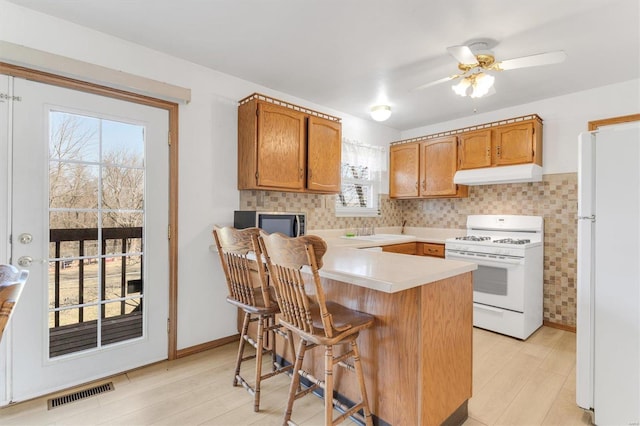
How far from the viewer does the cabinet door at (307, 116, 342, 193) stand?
320cm

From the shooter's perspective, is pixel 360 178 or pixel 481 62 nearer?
pixel 481 62

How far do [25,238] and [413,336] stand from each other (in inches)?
95.0

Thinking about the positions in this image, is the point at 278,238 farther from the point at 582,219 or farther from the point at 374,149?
the point at 374,149

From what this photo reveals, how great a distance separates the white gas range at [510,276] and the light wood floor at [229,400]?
0.51 metres

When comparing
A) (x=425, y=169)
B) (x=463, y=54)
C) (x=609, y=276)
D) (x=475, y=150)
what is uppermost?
(x=463, y=54)

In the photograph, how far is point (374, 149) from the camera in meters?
4.52

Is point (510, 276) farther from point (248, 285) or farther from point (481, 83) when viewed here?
point (248, 285)

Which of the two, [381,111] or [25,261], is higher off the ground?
[381,111]

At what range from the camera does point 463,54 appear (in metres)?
2.10

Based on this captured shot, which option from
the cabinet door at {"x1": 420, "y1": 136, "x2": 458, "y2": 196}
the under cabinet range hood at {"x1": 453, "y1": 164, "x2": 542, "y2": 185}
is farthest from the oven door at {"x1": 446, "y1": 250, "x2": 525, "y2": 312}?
the cabinet door at {"x1": 420, "y1": 136, "x2": 458, "y2": 196}

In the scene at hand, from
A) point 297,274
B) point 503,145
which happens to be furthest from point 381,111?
point 297,274

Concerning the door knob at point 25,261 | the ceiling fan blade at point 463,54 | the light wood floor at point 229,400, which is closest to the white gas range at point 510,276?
the light wood floor at point 229,400

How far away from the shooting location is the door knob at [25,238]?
196 centimetres

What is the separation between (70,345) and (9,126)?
1477 mm
